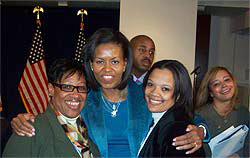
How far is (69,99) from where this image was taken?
57.9 inches

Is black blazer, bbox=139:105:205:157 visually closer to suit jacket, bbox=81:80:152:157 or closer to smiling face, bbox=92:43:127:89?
suit jacket, bbox=81:80:152:157

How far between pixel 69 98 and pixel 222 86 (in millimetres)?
1198

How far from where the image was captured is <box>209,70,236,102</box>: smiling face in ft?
7.14

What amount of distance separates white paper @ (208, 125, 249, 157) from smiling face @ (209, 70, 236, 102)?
12.8 inches

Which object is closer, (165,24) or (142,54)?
(142,54)

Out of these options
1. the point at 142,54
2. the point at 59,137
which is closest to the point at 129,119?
the point at 59,137

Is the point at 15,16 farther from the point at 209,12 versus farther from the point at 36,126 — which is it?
the point at 36,126

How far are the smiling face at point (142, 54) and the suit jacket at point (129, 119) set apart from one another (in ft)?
3.01

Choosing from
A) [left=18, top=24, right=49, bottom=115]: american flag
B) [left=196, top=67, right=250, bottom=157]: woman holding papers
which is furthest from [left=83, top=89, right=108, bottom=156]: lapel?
[left=18, top=24, right=49, bottom=115]: american flag

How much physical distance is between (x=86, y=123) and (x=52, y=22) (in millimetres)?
4045

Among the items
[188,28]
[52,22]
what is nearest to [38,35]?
[52,22]

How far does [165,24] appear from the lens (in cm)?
364

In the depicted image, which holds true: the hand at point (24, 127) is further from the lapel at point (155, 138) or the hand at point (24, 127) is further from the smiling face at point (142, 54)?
the smiling face at point (142, 54)

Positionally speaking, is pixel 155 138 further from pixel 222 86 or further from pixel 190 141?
pixel 222 86
